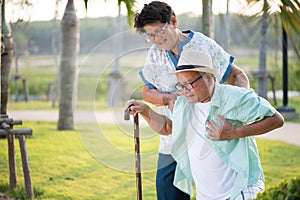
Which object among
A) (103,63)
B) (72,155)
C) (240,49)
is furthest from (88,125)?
(240,49)

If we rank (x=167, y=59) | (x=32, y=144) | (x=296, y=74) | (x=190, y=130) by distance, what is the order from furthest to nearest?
(x=296, y=74)
(x=32, y=144)
(x=167, y=59)
(x=190, y=130)

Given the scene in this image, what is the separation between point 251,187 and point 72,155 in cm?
568

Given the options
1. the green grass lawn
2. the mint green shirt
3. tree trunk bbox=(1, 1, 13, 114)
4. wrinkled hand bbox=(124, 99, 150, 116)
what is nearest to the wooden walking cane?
wrinkled hand bbox=(124, 99, 150, 116)

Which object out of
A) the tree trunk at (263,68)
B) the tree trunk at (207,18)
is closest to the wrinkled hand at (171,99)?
the tree trunk at (207,18)

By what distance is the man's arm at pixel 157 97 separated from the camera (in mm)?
3613

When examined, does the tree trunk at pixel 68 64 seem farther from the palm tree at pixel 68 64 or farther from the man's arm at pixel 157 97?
the man's arm at pixel 157 97

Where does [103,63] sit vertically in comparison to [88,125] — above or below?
above

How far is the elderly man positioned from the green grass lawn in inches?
43.5

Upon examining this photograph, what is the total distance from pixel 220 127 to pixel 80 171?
4678mm

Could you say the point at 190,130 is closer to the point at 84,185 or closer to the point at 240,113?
the point at 240,113

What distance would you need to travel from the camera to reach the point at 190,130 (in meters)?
3.15

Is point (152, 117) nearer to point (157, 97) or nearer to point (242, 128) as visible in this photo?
point (157, 97)

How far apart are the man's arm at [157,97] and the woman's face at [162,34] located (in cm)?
27

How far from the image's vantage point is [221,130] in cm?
295
